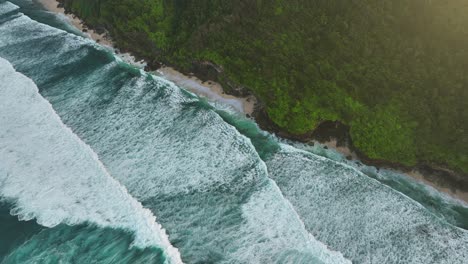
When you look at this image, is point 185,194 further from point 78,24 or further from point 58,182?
point 78,24

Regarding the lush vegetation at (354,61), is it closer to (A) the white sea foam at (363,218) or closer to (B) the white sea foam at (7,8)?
(A) the white sea foam at (363,218)

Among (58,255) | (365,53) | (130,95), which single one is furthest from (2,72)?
(365,53)

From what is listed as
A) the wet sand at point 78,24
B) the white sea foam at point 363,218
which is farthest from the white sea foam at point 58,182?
the wet sand at point 78,24

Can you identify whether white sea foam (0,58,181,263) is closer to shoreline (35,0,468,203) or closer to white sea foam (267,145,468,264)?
white sea foam (267,145,468,264)

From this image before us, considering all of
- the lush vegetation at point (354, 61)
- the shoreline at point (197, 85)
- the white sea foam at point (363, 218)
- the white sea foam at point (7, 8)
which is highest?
the lush vegetation at point (354, 61)

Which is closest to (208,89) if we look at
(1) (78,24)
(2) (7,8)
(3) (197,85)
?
(3) (197,85)

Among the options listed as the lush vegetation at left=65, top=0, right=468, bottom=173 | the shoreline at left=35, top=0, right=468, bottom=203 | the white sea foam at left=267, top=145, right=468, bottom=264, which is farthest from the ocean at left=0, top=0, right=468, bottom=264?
the lush vegetation at left=65, top=0, right=468, bottom=173
